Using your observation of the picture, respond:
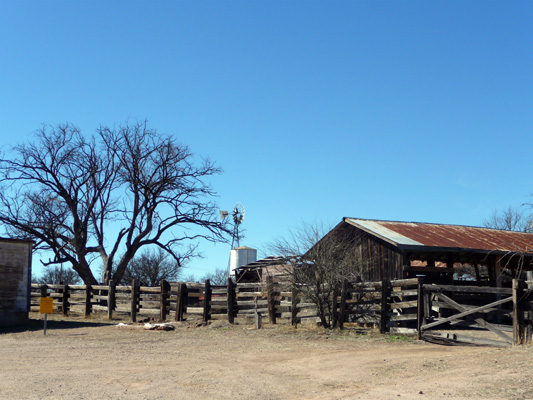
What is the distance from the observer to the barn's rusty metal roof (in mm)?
22234

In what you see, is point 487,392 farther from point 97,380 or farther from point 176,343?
point 176,343

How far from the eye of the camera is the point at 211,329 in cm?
1922

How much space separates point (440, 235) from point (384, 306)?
9.47 metres


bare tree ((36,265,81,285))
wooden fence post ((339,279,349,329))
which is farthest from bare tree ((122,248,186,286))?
wooden fence post ((339,279,349,329))

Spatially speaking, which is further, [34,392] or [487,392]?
[34,392]

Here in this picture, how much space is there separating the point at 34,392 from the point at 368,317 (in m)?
11.1

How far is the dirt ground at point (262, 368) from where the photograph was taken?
8484 millimetres

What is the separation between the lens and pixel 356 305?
17.2 meters

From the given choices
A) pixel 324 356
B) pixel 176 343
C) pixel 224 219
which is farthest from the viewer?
pixel 224 219

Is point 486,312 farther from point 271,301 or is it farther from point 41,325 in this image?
point 41,325

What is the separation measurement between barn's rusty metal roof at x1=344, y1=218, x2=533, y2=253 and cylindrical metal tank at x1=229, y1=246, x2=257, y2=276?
61.4ft

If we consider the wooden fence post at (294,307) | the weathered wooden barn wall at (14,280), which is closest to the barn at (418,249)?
the wooden fence post at (294,307)

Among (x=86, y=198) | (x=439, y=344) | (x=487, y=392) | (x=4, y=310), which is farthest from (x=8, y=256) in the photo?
(x=487, y=392)

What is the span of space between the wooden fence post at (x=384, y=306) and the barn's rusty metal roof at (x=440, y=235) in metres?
4.72
